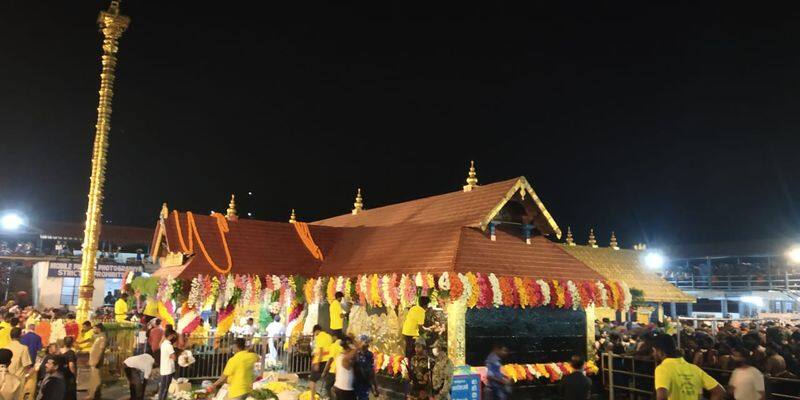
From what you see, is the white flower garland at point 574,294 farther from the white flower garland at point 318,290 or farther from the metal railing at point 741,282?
the metal railing at point 741,282

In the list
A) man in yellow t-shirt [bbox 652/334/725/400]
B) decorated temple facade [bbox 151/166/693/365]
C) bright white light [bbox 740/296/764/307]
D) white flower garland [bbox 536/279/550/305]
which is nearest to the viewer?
man in yellow t-shirt [bbox 652/334/725/400]

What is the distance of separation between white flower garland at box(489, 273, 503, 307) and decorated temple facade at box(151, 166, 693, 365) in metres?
0.03

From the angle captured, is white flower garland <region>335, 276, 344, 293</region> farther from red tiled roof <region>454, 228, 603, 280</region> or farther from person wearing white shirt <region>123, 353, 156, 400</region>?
person wearing white shirt <region>123, 353, 156, 400</region>

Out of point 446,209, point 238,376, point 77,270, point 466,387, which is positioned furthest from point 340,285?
point 77,270

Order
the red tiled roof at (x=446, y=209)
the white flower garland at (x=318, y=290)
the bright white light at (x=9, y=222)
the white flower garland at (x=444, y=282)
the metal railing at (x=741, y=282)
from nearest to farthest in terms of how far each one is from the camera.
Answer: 1. the white flower garland at (x=444, y=282)
2. the red tiled roof at (x=446, y=209)
3. the white flower garland at (x=318, y=290)
4. the metal railing at (x=741, y=282)
5. the bright white light at (x=9, y=222)

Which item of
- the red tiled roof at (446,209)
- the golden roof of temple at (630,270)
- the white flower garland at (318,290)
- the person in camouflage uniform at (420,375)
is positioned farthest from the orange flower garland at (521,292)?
the golden roof of temple at (630,270)

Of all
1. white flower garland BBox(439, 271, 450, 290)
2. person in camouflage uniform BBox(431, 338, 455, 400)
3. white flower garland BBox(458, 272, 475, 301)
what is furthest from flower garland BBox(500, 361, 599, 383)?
person in camouflage uniform BBox(431, 338, 455, 400)

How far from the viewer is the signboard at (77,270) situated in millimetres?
37116

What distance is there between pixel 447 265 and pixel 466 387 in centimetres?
343

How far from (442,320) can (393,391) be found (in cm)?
268

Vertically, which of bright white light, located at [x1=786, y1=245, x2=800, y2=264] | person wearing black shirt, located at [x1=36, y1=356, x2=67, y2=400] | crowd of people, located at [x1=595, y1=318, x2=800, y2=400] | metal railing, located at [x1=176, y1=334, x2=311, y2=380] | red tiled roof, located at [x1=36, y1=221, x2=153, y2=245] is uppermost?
red tiled roof, located at [x1=36, y1=221, x2=153, y2=245]

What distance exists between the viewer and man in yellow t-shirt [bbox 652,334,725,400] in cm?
686

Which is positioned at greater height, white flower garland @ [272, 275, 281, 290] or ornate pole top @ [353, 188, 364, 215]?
ornate pole top @ [353, 188, 364, 215]

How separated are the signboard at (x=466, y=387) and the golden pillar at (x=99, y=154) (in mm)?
14806
